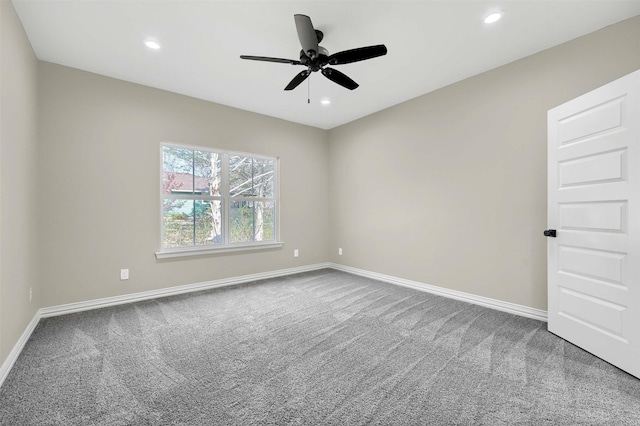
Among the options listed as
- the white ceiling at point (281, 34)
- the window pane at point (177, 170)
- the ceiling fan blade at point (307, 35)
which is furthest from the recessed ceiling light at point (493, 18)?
the window pane at point (177, 170)

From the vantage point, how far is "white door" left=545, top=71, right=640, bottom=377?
1.89 meters

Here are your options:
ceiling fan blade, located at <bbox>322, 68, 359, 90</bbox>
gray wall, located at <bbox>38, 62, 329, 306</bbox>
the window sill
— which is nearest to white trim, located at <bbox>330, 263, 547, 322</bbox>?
the window sill

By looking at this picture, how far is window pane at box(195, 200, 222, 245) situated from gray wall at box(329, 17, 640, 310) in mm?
2361

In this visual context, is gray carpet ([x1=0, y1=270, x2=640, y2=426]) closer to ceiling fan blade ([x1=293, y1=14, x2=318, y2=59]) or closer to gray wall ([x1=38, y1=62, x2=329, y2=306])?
gray wall ([x1=38, y1=62, x2=329, y2=306])

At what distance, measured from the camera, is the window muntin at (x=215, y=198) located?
3.73 m

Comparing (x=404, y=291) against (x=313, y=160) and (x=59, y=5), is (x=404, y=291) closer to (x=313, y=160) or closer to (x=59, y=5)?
(x=313, y=160)

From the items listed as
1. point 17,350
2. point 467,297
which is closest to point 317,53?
point 467,297

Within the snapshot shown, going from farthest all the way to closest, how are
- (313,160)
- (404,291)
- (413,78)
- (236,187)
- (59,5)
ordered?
(313,160) → (236,187) → (404,291) → (413,78) → (59,5)

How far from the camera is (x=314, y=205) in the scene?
5.18 metres

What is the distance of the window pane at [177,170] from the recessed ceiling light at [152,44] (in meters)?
1.35

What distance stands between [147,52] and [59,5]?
683mm

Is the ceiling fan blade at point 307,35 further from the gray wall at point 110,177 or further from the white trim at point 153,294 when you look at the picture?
the white trim at point 153,294

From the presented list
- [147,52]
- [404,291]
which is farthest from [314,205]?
[147,52]

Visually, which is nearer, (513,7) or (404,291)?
(513,7)
